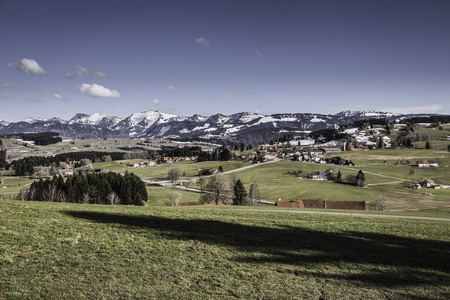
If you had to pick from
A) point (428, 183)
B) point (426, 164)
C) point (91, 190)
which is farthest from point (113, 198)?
point (426, 164)

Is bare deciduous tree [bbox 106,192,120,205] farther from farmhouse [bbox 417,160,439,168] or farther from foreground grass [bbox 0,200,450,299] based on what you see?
farmhouse [bbox 417,160,439,168]

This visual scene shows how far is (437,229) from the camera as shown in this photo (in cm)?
2281

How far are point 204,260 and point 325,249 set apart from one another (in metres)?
8.05

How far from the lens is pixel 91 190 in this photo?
238 ft

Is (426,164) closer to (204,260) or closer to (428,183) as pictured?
(428,183)

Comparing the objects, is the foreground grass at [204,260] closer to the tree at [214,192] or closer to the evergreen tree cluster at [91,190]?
the tree at [214,192]

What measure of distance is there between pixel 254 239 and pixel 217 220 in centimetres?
586

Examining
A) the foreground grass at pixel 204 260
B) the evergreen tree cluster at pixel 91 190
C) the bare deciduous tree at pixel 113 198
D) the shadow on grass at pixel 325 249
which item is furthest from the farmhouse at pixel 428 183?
the bare deciduous tree at pixel 113 198

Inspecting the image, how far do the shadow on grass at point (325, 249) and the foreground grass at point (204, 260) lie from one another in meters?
0.07

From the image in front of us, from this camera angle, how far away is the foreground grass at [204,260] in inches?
409

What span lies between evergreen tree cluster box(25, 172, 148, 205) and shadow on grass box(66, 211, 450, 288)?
56522mm

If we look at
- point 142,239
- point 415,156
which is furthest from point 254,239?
point 415,156

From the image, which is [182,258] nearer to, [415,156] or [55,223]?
[55,223]

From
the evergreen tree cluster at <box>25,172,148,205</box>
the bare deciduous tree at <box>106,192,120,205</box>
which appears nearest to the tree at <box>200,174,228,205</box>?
the evergreen tree cluster at <box>25,172,148,205</box>
